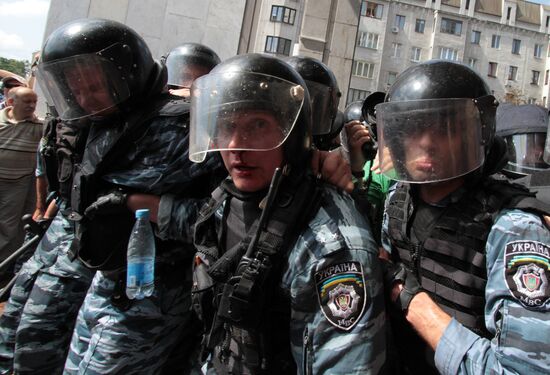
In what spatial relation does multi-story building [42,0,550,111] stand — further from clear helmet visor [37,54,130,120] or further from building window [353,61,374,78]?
clear helmet visor [37,54,130,120]

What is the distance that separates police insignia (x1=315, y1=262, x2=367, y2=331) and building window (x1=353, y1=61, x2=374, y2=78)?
127ft

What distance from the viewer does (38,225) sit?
3115 mm

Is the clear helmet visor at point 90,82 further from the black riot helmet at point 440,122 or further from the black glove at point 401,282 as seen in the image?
the black glove at point 401,282

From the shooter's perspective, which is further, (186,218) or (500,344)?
(186,218)

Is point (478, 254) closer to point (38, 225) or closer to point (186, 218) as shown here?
point (186, 218)

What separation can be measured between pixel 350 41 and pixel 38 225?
6.41 m

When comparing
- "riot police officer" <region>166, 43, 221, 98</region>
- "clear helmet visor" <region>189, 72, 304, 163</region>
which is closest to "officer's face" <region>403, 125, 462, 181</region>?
"clear helmet visor" <region>189, 72, 304, 163</region>

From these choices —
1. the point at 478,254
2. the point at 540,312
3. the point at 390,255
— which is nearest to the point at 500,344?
the point at 540,312

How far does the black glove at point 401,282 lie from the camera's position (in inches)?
53.7

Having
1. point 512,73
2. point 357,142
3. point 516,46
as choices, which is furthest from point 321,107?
point 516,46

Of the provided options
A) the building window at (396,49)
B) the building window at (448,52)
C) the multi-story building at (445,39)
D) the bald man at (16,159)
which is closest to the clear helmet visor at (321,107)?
the bald man at (16,159)

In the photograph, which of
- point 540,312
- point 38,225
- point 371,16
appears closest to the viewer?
point 540,312

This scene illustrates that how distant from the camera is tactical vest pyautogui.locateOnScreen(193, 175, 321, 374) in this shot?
1294mm

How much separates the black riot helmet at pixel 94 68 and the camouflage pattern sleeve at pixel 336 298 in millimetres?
1353
